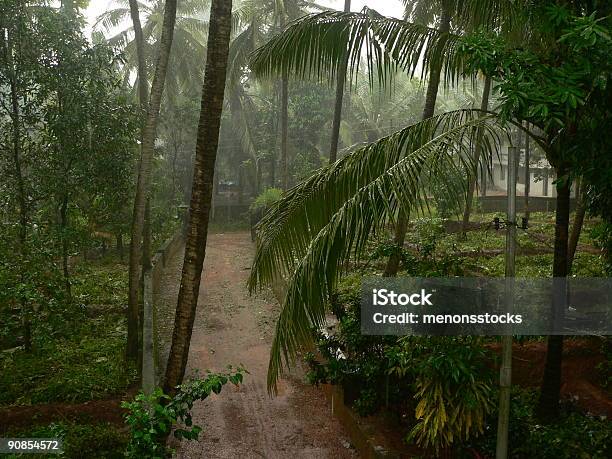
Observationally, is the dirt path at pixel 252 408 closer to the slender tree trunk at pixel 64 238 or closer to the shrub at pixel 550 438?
the shrub at pixel 550 438

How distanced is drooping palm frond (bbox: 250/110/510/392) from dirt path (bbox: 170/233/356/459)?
8.73 feet

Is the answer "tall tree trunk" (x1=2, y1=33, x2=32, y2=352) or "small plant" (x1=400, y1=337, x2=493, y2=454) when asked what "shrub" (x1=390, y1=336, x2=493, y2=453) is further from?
"tall tree trunk" (x1=2, y1=33, x2=32, y2=352)

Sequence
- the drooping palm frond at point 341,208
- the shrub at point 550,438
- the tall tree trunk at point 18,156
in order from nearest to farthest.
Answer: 1. the drooping palm frond at point 341,208
2. the shrub at point 550,438
3. the tall tree trunk at point 18,156

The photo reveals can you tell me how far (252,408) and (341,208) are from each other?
4.70 m

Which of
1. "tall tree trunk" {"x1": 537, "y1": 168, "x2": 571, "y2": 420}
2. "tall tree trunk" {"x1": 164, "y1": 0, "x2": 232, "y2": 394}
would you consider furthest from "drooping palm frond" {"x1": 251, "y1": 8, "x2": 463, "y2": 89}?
"tall tree trunk" {"x1": 537, "y1": 168, "x2": 571, "y2": 420}

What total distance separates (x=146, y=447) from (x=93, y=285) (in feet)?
33.2

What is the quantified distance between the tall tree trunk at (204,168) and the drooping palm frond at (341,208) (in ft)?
1.87

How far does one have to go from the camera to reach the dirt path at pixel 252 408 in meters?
6.79

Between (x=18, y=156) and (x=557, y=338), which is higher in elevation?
(x=18, y=156)

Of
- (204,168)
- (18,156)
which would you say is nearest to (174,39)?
(18,156)

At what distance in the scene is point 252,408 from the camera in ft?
25.8

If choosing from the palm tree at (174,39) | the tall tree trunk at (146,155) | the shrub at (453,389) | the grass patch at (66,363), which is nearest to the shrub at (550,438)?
the shrub at (453,389)

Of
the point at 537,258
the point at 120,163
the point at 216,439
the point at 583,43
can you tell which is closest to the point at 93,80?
the point at 120,163

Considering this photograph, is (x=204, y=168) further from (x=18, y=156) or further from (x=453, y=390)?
(x=18, y=156)
